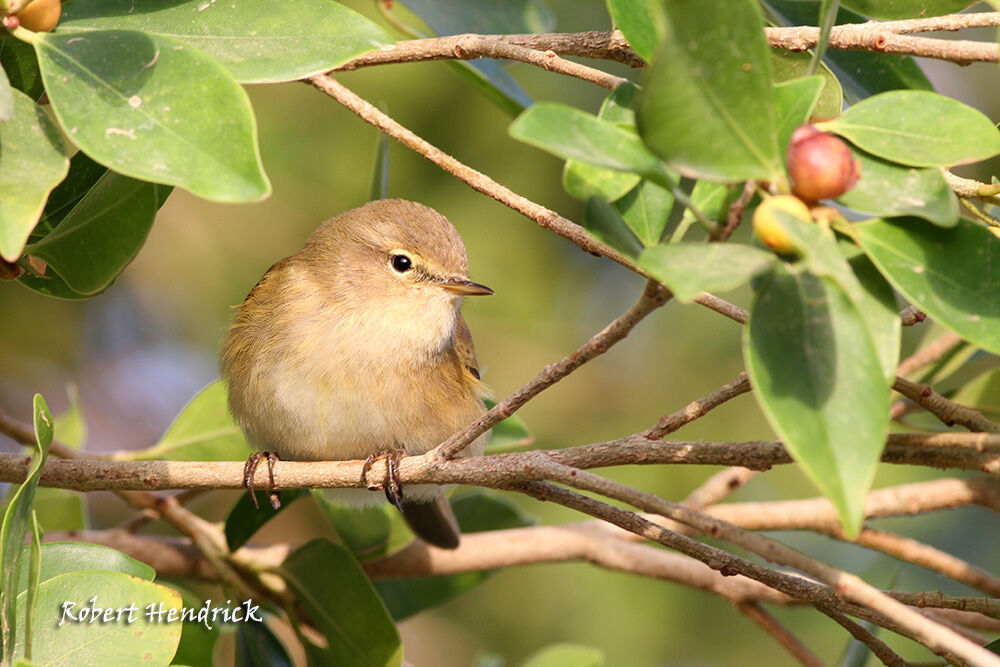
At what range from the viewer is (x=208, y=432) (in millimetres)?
3658

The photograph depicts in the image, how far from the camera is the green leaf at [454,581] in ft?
12.2

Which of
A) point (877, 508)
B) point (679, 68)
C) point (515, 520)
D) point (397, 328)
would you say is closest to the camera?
point (679, 68)

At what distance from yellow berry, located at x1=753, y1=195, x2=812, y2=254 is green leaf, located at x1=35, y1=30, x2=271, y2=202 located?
0.78 metres

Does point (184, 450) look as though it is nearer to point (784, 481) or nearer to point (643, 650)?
point (643, 650)

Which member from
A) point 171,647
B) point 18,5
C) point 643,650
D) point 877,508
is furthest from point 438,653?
point 18,5

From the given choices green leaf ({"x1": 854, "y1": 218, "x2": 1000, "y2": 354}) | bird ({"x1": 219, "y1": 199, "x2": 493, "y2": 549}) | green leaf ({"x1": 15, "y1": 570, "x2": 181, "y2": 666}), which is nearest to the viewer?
green leaf ({"x1": 854, "y1": 218, "x2": 1000, "y2": 354})

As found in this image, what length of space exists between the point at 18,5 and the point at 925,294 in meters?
1.69

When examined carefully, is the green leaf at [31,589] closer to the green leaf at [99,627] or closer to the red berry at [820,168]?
the green leaf at [99,627]

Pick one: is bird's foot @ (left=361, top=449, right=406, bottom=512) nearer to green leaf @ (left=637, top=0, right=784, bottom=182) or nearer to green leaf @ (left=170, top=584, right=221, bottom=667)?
green leaf @ (left=170, top=584, right=221, bottom=667)

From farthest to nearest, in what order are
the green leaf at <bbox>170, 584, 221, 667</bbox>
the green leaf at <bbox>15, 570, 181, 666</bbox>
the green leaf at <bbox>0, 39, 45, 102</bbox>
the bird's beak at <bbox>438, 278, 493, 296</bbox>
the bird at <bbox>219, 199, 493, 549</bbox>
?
the bird's beak at <bbox>438, 278, 493, 296</bbox>
the bird at <bbox>219, 199, 493, 549</bbox>
the green leaf at <bbox>170, 584, 221, 667</bbox>
the green leaf at <bbox>0, 39, 45, 102</bbox>
the green leaf at <bbox>15, 570, 181, 666</bbox>

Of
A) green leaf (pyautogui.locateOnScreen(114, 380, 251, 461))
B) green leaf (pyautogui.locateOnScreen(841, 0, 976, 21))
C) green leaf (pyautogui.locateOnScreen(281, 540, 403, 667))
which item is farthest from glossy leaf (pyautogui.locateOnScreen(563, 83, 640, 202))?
green leaf (pyautogui.locateOnScreen(114, 380, 251, 461))

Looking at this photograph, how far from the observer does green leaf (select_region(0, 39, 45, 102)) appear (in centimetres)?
220

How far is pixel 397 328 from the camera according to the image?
3477 millimetres

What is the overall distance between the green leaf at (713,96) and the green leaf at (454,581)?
8.21 ft
